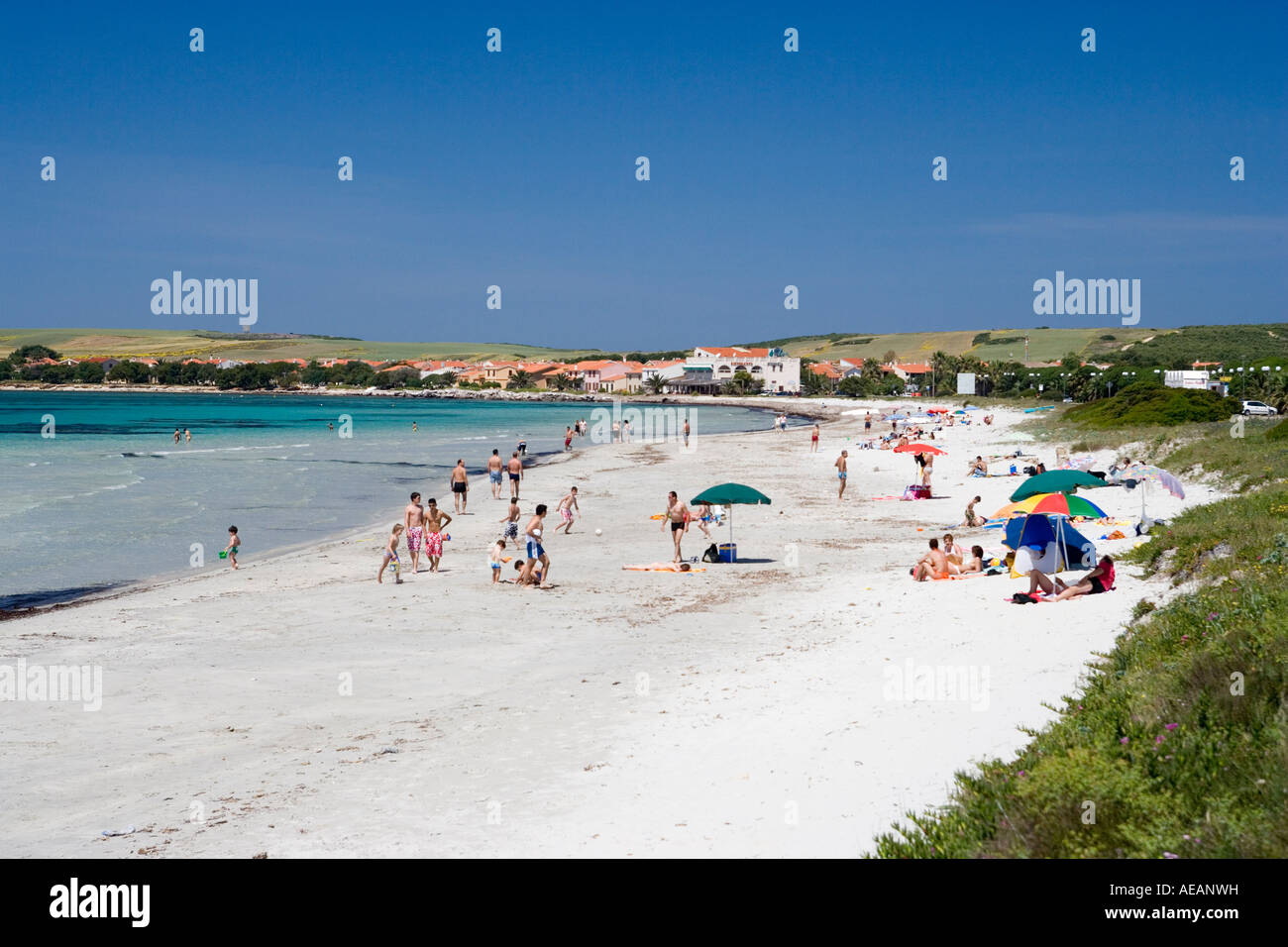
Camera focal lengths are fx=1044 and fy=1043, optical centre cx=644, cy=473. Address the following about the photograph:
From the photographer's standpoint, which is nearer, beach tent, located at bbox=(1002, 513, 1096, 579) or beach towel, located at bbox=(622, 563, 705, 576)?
beach tent, located at bbox=(1002, 513, 1096, 579)

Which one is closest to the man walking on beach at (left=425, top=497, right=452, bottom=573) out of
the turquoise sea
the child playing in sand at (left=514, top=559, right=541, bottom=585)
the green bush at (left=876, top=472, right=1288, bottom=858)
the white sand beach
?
the white sand beach

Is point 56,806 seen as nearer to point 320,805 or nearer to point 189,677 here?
point 320,805

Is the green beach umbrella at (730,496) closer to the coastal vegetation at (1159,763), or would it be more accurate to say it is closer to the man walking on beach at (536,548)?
the man walking on beach at (536,548)

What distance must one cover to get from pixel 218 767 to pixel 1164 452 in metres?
28.9

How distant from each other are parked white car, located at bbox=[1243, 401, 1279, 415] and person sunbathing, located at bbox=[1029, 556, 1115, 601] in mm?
52879

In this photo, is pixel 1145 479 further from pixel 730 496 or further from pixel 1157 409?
pixel 1157 409

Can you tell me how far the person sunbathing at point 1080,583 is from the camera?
40.3ft

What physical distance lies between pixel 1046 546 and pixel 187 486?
32282mm

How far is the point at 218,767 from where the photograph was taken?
8.60 m

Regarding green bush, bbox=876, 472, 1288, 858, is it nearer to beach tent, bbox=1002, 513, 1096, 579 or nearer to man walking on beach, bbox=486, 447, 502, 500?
beach tent, bbox=1002, 513, 1096, 579

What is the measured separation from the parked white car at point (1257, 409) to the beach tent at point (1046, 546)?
5098 cm

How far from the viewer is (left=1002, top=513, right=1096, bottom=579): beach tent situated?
13.8 m

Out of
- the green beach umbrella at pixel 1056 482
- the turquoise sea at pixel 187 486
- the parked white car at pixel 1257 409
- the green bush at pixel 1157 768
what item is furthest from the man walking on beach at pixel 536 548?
the parked white car at pixel 1257 409
